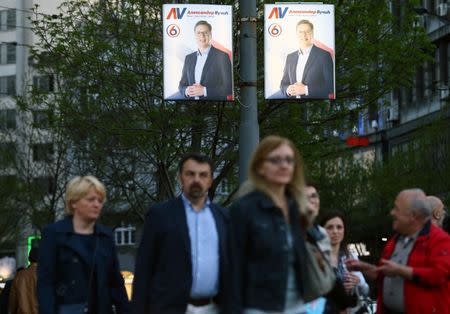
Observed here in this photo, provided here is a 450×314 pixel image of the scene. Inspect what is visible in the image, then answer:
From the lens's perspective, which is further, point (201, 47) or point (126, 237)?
point (126, 237)

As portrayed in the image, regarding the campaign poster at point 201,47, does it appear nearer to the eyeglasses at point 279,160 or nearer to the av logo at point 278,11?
the av logo at point 278,11

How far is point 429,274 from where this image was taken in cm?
1085

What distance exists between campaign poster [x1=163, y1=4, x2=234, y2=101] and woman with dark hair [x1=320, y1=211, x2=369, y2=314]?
21.2 feet

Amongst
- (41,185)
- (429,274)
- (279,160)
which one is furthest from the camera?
(41,185)

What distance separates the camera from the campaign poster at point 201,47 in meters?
18.0

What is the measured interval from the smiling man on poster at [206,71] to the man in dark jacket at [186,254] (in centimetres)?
861

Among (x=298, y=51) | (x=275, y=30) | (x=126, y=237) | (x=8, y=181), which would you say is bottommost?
(x=126, y=237)

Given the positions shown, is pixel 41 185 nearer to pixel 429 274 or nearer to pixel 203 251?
pixel 429 274

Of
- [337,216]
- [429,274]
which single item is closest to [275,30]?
[337,216]

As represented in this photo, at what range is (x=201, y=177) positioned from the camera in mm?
9422

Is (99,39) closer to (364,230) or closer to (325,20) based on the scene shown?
(325,20)

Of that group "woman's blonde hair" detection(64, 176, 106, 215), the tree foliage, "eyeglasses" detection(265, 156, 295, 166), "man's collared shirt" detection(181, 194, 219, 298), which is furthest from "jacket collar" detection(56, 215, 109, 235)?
the tree foliage

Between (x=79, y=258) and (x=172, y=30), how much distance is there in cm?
795

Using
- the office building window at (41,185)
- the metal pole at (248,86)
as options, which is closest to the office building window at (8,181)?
the office building window at (41,185)
